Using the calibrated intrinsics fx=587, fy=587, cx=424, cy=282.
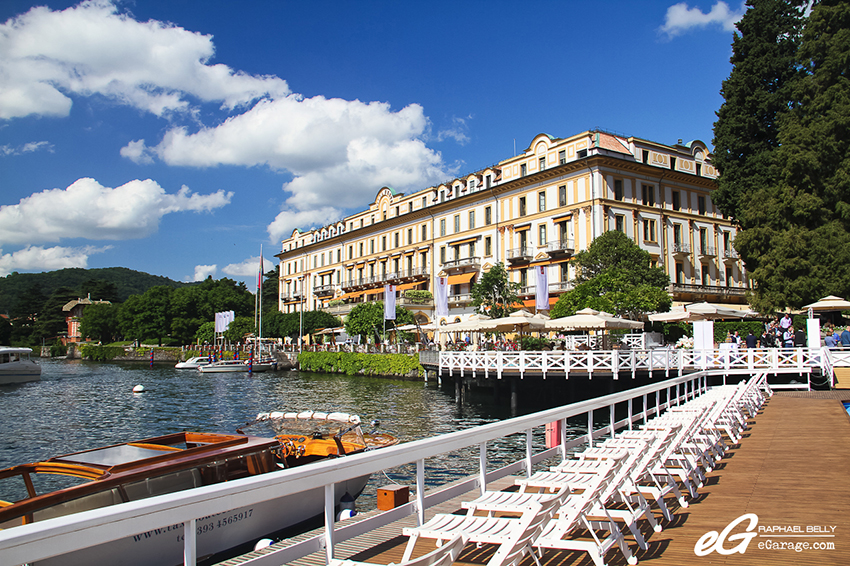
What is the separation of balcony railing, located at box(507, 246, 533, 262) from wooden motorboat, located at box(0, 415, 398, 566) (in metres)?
38.3

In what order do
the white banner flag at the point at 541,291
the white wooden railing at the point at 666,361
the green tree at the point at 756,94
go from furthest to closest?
the white banner flag at the point at 541,291, the green tree at the point at 756,94, the white wooden railing at the point at 666,361

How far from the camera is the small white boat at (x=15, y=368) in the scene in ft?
141

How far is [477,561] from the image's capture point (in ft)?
14.6

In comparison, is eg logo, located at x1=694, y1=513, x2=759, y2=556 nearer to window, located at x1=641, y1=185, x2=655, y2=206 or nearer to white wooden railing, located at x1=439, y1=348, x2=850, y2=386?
white wooden railing, located at x1=439, y1=348, x2=850, y2=386

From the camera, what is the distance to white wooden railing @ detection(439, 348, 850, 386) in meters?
19.8

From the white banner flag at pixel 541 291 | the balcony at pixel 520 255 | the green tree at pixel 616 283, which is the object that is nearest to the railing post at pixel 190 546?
the green tree at pixel 616 283

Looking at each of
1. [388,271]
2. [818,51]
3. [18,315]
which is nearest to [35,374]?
[388,271]

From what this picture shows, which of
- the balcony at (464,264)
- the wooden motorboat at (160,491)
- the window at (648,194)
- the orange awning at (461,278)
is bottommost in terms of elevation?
the wooden motorboat at (160,491)

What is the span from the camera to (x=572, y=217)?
4453cm

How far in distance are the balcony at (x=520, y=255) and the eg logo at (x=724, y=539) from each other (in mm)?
42513

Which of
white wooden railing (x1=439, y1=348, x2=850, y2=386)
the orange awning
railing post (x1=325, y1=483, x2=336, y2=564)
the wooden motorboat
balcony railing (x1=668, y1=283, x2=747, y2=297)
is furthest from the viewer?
the orange awning

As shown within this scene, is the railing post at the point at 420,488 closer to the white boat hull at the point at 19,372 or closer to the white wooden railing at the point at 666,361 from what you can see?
the white wooden railing at the point at 666,361

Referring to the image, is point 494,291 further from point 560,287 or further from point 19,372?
point 19,372

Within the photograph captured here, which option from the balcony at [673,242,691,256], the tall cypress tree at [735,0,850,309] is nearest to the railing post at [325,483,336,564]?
the tall cypress tree at [735,0,850,309]
